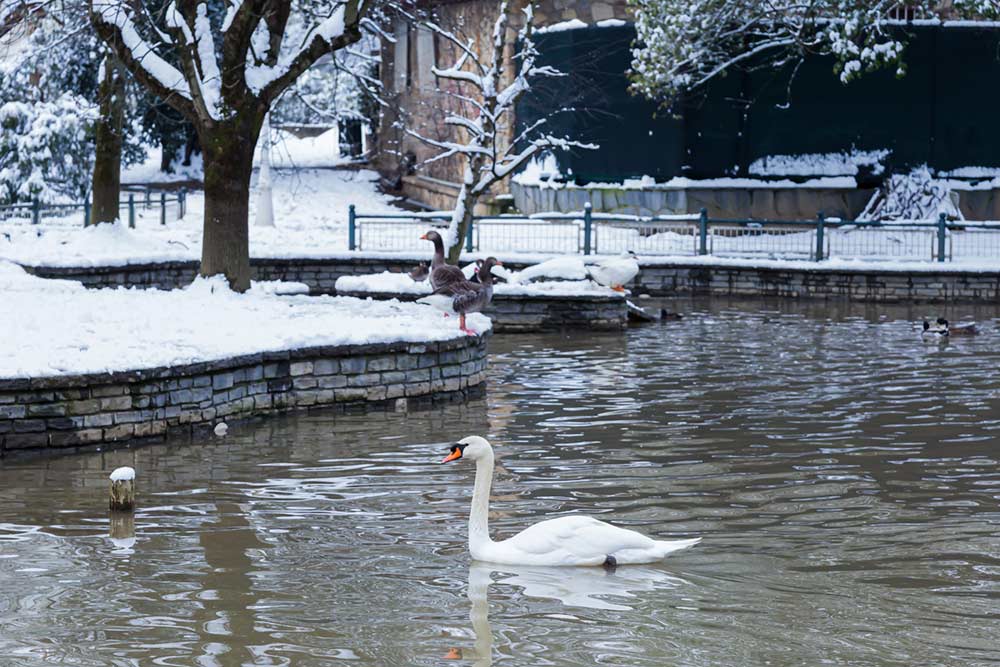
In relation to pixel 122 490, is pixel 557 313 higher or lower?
higher

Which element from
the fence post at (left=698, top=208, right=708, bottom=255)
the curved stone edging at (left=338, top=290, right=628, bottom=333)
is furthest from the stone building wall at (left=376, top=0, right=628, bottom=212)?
the curved stone edging at (left=338, top=290, right=628, bottom=333)

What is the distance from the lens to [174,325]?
17.2 metres

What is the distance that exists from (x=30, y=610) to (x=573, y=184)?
2745 centimetres

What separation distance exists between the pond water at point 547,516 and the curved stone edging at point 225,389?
0.35 meters

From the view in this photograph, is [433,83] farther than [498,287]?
Yes

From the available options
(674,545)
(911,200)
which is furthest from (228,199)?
(911,200)

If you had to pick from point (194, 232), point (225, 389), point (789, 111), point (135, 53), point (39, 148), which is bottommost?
point (225, 389)

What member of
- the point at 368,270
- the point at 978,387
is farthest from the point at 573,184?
the point at 978,387

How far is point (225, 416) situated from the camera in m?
15.7

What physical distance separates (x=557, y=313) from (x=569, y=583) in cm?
1462

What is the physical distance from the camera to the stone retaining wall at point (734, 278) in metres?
28.3

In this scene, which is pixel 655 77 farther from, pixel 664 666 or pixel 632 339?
pixel 664 666

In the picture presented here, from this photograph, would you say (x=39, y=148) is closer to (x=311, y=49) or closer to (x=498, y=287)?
(x=498, y=287)

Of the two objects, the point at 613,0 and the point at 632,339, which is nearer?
the point at 632,339
